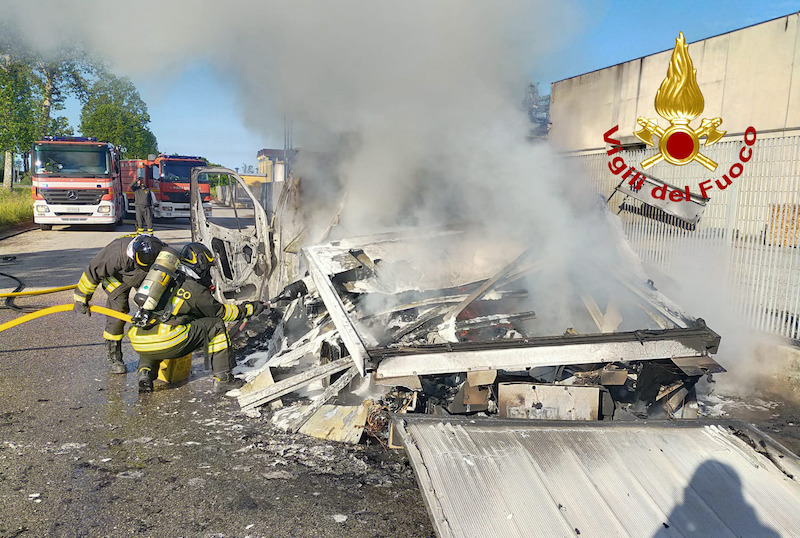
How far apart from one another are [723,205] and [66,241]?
13128mm

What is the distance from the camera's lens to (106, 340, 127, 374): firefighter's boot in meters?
4.52

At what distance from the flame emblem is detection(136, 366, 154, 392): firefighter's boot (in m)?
5.60

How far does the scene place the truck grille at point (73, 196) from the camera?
1384 centimetres

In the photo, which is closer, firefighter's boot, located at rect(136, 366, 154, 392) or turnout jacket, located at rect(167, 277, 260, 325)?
firefighter's boot, located at rect(136, 366, 154, 392)

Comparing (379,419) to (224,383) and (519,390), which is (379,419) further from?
(224,383)

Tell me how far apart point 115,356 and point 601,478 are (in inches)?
155

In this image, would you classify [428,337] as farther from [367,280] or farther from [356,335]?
[367,280]

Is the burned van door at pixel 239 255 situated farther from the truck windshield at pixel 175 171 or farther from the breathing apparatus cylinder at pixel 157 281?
the truck windshield at pixel 175 171

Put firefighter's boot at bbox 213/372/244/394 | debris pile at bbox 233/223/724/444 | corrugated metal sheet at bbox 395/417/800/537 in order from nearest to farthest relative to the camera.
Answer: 1. corrugated metal sheet at bbox 395/417/800/537
2. debris pile at bbox 233/223/724/444
3. firefighter's boot at bbox 213/372/244/394

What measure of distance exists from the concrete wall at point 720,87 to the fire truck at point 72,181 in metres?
11.3

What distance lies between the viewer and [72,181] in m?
13.9

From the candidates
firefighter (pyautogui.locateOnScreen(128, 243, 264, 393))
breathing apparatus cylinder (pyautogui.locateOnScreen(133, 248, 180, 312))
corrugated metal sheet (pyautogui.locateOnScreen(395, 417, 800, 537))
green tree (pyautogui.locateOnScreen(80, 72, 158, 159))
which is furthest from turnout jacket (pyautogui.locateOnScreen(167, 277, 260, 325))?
green tree (pyautogui.locateOnScreen(80, 72, 158, 159))

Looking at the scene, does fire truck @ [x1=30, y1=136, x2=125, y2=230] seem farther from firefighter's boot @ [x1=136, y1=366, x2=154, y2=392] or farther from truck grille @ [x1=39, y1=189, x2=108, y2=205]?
firefighter's boot @ [x1=136, y1=366, x2=154, y2=392]

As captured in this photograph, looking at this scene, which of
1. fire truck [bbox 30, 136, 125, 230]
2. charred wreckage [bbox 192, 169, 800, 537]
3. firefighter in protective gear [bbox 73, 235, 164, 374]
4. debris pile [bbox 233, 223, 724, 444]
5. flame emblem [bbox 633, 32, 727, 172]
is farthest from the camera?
fire truck [bbox 30, 136, 125, 230]
